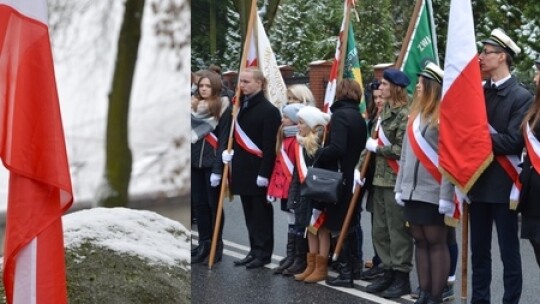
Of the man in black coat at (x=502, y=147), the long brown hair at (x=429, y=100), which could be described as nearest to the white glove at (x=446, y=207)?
the man in black coat at (x=502, y=147)

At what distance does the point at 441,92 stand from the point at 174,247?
10.4ft

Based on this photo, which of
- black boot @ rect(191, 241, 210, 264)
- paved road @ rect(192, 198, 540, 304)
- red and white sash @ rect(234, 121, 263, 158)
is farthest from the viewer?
black boot @ rect(191, 241, 210, 264)

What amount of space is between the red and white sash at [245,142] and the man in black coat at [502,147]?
281 centimetres

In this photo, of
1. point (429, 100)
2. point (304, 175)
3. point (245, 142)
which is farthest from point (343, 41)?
point (429, 100)

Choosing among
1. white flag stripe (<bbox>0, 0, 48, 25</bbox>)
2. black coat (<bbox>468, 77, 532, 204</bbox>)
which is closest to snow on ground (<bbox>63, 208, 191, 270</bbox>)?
white flag stripe (<bbox>0, 0, 48, 25</bbox>)

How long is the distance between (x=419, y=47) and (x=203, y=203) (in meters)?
2.97

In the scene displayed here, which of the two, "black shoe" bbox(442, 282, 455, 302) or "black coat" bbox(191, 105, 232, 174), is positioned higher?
"black coat" bbox(191, 105, 232, 174)

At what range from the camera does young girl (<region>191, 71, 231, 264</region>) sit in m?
9.13

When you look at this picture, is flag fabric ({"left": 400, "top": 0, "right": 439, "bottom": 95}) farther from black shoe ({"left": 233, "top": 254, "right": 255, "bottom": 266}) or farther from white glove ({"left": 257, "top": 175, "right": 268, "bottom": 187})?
black shoe ({"left": 233, "top": 254, "right": 255, "bottom": 266})

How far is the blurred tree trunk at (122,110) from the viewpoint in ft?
12.6

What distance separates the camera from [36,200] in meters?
3.46

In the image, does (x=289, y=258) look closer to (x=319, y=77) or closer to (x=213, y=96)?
(x=213, y=96)

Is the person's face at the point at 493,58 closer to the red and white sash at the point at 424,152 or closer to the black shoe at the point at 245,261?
the red and white sash at the point at 424,152

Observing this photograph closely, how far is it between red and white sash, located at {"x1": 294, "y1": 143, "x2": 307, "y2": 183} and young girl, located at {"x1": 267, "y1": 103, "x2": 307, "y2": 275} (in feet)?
0.66
